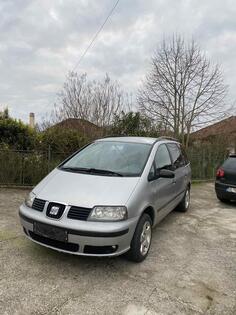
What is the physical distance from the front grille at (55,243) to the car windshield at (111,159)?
1108mm

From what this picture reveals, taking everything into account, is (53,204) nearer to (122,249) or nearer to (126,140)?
(122,249)

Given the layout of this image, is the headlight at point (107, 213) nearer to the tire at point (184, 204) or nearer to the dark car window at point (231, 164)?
the tire at point (184, 204)

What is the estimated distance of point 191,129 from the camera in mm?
18375

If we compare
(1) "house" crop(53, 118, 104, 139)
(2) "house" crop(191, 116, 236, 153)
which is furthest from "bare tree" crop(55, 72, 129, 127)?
(2) "house" crop(191, 116, 236, 153)

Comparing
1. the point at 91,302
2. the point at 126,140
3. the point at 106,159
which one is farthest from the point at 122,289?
the point at 126,140

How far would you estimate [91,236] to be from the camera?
331cm

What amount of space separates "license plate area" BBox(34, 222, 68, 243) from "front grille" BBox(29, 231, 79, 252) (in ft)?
0.27

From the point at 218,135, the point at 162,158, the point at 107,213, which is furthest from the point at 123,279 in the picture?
the point at 218,135

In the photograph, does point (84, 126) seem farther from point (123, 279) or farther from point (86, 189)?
point (123, 279)

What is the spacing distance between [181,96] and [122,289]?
1596cm

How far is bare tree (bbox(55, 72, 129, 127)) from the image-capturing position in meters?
15.6

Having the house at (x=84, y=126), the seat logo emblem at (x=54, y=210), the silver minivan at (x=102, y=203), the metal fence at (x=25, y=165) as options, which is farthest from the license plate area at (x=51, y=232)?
the house at (x=84, y=126)

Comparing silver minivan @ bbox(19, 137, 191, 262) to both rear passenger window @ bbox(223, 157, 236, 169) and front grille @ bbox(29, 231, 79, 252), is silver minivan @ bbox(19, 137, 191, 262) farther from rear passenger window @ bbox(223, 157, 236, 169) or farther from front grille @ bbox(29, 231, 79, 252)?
rear passenger window @ bbox(223, 157, 236, 169)

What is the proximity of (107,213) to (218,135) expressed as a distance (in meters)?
14.9
